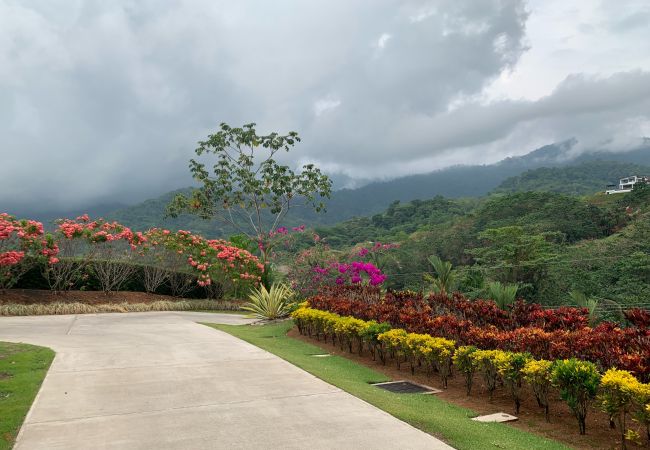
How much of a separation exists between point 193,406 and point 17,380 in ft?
7.46

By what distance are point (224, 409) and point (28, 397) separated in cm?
201

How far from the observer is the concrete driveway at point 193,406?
166 inches

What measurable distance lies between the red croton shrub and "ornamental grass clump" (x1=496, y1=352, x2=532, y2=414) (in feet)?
Result: 1.14

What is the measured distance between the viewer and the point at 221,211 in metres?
23.9

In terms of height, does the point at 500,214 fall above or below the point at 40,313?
above

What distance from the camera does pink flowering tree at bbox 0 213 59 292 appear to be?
13336mm

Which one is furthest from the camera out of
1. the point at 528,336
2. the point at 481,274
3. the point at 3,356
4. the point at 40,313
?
the point at 481,274

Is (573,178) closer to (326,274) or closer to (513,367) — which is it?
(326,274)

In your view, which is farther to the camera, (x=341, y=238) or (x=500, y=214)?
(x=341, y=238)

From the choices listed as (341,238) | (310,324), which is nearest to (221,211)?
(310,324)

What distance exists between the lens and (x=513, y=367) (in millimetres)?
5508

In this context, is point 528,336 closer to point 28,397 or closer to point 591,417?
point 591,417

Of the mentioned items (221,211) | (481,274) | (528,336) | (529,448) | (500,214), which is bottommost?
(529,448)

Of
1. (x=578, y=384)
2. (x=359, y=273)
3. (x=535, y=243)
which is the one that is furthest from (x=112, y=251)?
(x=535, y=243)
